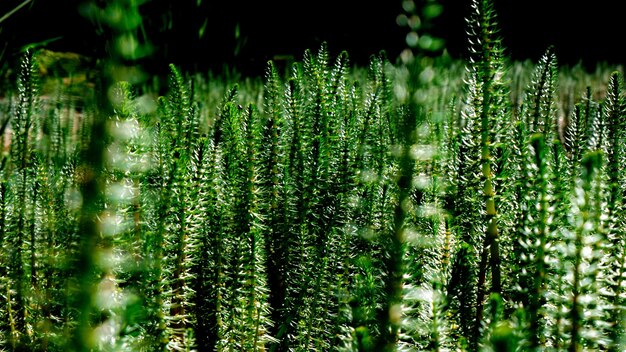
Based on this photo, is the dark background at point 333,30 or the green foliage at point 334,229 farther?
the dark background at point 333,30

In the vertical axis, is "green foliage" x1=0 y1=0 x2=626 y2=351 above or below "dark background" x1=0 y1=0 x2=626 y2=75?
below

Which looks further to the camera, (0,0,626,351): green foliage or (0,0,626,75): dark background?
(0,0,626,75): dark background

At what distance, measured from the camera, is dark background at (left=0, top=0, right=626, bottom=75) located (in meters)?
2.18

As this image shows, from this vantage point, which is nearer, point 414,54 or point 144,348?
point 414,54

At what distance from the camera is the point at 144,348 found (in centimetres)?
55

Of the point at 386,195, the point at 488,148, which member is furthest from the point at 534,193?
the point at 386,195

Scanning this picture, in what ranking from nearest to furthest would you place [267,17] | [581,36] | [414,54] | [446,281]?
[414,54], [446,281], [267,17], [581,36]

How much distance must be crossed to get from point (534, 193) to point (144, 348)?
0.42m

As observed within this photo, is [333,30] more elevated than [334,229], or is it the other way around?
[333,30]

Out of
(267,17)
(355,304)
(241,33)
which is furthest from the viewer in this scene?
(267,17)

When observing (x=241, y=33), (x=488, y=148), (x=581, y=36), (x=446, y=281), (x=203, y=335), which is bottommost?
(x=203, y=335)

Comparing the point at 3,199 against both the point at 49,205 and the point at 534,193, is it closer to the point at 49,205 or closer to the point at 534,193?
the point at 49,205

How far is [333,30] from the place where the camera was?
3.49 metres

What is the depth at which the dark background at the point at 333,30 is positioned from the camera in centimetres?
218
